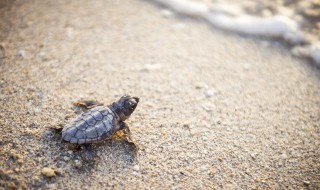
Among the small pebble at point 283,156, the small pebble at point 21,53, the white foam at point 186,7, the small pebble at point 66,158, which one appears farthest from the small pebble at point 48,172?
the white foam at point 186,7

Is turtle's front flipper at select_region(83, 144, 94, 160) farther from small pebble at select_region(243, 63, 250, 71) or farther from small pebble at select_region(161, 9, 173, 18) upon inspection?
small pebble at select_region(161, 9, 173, 18)

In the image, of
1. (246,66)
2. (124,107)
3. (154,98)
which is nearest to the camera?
(124,107)

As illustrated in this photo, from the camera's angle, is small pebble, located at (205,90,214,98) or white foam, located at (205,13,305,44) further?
white foam, located at (205,13,305,44)

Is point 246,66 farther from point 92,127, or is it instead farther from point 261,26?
point 92,127

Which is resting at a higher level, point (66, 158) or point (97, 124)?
point (97, 124)

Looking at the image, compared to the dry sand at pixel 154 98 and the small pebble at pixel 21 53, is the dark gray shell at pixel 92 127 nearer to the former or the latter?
the dry sand at pixel 154 98

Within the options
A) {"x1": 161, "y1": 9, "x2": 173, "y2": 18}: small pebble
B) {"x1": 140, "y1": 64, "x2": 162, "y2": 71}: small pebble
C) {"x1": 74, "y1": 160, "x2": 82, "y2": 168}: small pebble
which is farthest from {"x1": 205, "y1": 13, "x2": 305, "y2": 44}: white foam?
{"x1": 74, "y1": 160, "x2": 82, "y2": 168}: small pebble

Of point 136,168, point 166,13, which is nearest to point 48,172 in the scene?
point 136,168

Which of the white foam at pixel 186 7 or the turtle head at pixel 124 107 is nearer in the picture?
the turtle head at pixel 124 107
